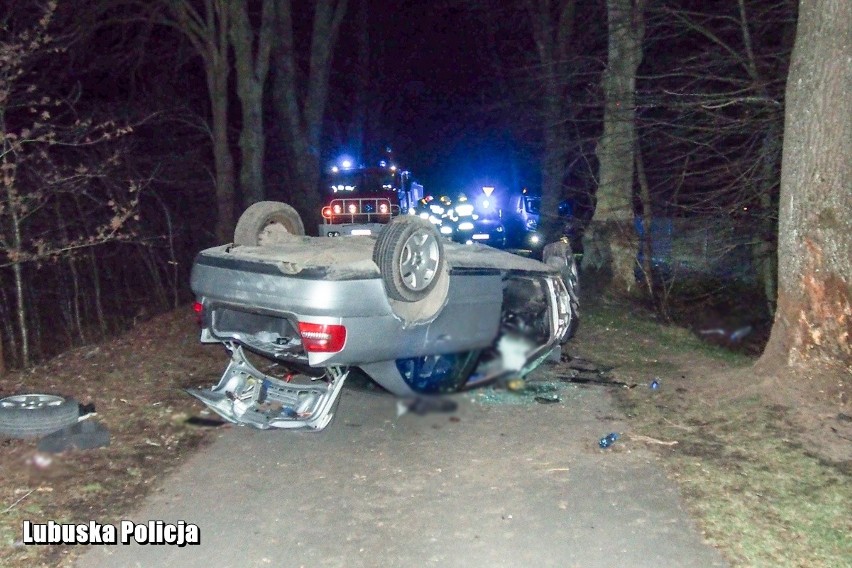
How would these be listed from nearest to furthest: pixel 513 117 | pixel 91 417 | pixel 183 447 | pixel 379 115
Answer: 1. pixel 183 447
2. pixel 91 417
3. pixel 513 117
4. pixel 379 115

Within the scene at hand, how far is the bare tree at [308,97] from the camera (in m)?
20.4

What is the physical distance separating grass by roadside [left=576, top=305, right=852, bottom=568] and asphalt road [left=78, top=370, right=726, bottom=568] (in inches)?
8.4

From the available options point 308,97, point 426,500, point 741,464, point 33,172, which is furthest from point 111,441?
point 308,97

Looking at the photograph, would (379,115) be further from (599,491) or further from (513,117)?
(599,491)

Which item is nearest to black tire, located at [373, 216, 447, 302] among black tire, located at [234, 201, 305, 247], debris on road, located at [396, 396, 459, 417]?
debris on road, located at [396, 396, 459, 417]

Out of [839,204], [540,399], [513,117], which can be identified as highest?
[513,117]

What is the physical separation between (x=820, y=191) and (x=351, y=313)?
14.6 feet

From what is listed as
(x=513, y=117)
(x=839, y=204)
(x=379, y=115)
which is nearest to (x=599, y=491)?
(x=839, y=204)

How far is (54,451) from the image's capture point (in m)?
5.99

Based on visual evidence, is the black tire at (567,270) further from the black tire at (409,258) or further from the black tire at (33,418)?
the black tire at (33,418)

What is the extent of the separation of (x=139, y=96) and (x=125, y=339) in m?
12.1

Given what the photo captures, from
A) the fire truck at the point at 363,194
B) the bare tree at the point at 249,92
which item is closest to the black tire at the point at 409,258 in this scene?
the bare tree at the point at 249,92

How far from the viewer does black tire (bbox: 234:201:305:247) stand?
24.5 feet

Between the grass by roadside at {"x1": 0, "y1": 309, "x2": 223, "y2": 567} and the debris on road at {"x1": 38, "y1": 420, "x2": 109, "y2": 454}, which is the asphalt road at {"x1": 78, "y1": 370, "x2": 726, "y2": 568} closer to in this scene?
the grass by roadside at {"x1": 0, "y1": 309, "x2": 223, "y2": 567}
